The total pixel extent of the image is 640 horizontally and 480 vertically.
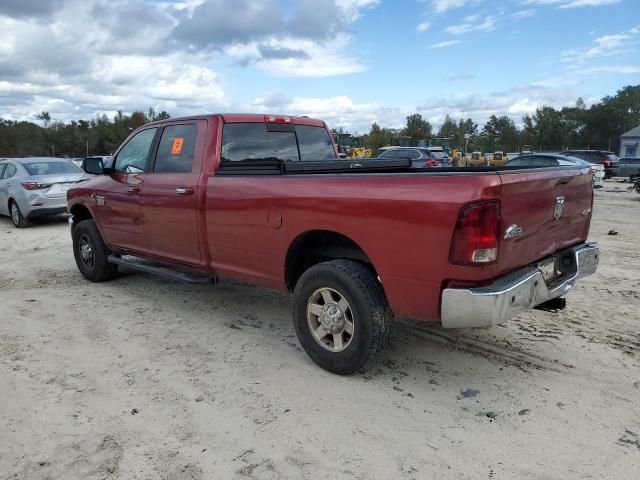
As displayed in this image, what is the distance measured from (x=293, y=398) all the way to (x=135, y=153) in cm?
352

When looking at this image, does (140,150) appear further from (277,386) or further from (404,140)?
(404,140)

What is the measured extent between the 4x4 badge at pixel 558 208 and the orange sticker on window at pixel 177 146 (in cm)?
335

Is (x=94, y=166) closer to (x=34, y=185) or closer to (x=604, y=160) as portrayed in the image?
(x=34, y=185)

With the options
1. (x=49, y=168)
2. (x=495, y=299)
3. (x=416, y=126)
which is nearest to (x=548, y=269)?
(x=495, y=299)

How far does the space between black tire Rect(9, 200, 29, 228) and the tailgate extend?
11311mm

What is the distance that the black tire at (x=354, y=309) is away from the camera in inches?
140

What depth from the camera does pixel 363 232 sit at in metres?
3.51

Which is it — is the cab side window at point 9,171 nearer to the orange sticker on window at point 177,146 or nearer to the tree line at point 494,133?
the orange sticker on window at point 177,146

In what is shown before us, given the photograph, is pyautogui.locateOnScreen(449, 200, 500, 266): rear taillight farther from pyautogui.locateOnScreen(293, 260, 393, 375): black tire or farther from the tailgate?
pyautogui.locateOnScreen(293, 260, 393, 375): black tire

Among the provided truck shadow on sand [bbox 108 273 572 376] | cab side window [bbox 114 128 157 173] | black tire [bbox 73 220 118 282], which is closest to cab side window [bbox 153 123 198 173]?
cab side window [bbox 114 128 157 173]

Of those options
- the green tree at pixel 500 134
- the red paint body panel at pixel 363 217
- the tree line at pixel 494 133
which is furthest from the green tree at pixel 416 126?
the red paint body panel at pixel 363 217

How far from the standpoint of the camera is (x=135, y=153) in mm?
5766

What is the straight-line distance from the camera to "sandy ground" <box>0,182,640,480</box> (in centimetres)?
284

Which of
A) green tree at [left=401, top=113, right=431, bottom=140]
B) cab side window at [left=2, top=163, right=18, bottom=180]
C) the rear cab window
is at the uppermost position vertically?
green tree at [left=401, top=113, right=431, bottom=140]
